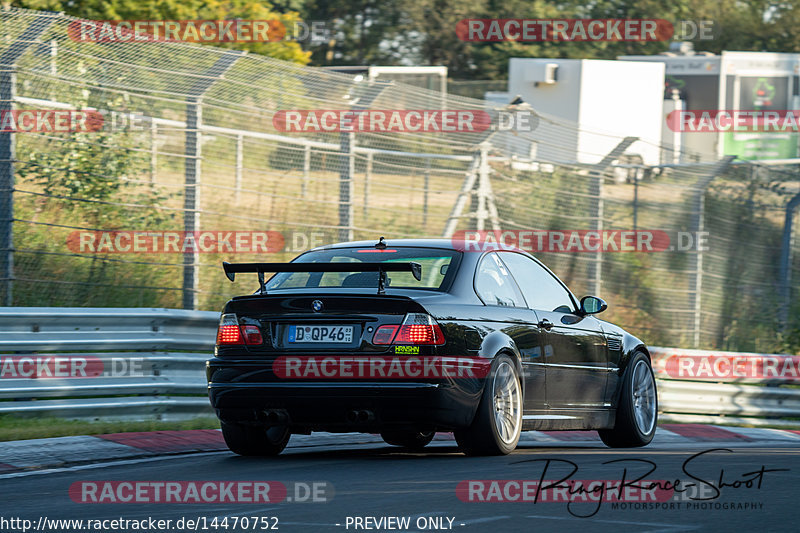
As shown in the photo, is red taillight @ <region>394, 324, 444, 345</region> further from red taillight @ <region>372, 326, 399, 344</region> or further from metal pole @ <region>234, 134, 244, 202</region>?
metal pole @ <region>234, 134, 244, 202</region>

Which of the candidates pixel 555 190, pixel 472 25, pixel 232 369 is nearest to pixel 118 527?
pixel 232 369

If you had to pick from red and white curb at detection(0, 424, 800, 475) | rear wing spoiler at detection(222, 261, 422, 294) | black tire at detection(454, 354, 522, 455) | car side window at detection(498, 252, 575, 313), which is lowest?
red and white curb at detection(0, 424, 800, 475)

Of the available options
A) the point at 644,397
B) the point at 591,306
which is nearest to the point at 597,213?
the point at 644,397

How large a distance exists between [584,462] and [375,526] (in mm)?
2716

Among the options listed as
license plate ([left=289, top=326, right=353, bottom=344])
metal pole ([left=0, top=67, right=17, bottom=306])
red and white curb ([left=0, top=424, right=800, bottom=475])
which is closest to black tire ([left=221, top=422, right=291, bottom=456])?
red and white curb ([left=0, top=424, right=800, bottom=475])

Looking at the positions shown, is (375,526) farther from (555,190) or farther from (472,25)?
(472,25)

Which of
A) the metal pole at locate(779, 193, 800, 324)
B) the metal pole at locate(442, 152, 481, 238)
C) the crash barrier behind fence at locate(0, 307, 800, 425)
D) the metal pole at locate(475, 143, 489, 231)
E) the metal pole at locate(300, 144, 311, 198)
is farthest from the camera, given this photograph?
the metal pole at locate(779, 193, 800, 324)

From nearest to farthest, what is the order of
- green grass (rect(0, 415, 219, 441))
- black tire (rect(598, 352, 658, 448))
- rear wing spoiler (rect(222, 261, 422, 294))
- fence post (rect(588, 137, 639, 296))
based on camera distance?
rear wing spoiler (rect(222, 261, 422, 294)) → green grass (rect(0, 415, 219, 441)) → black tire (rect(598, 352, 658, 448)) → fence post (rect(588, 137, 639, 296))

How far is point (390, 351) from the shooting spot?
826 cm

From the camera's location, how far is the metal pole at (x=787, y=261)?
662 inches

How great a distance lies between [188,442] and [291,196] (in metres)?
5.15

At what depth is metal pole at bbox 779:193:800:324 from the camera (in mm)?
16812

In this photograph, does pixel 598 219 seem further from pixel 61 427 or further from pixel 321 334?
pixel 321 334

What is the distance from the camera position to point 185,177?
1311cm
